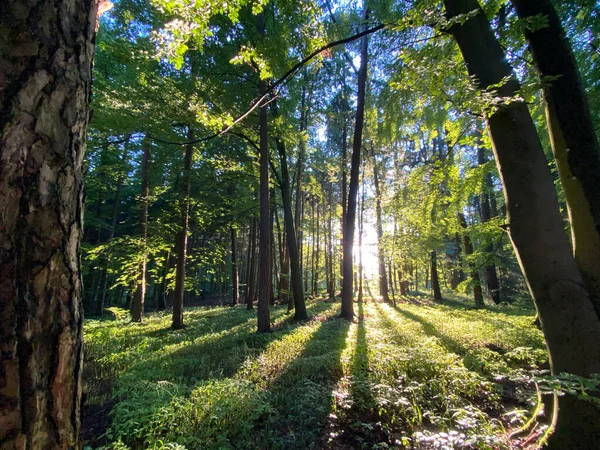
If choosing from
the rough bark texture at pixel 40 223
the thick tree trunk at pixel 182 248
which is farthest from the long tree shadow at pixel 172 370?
the rough bark texture at pixel 40 223

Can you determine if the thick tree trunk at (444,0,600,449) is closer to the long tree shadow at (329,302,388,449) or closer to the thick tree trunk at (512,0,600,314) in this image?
the thick tree trunk at (512,0,600,314)

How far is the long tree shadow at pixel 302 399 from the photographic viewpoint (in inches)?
121

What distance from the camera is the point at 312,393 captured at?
156 inches

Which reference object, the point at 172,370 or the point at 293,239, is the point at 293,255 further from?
the point at 172,370

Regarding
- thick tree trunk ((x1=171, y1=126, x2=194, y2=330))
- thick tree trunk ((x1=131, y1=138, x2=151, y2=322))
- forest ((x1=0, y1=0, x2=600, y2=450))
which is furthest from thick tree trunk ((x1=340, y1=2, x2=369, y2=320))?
thick tree trunk ((x1=131, y1=138, x2=151, y2=322))

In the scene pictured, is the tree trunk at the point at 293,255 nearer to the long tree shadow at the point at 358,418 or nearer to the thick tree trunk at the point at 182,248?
the thick tree trunk at the point at 182,248

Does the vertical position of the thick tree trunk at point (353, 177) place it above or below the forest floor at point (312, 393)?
above

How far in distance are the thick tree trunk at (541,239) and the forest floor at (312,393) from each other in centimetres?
42

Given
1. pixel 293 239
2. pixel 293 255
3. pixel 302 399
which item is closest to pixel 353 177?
pixel 293 239

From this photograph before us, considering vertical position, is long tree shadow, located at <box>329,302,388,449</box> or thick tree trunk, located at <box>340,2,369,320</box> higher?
thick tree trunk, located at <box>340,2,369,320</box>

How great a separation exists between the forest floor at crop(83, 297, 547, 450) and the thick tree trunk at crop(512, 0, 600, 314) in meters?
1.52

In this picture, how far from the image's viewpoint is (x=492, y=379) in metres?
4.51

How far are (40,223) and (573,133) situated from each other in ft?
12.9

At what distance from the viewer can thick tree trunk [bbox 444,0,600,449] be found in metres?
2.34
